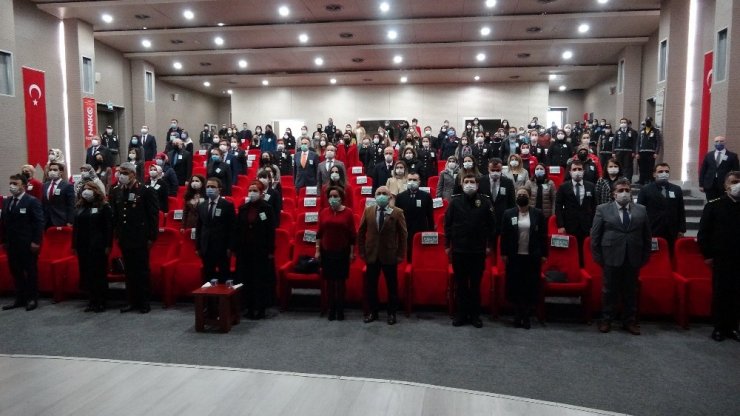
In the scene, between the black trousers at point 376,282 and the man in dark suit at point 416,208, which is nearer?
the black trousers at point 376,282

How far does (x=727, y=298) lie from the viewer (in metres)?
4.49

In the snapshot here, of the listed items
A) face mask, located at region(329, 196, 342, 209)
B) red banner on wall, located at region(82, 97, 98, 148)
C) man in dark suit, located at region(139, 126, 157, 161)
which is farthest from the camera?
red banner on wall, located at region(82, 97, 98, 148)

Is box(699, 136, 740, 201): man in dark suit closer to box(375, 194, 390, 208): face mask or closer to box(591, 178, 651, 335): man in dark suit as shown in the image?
box(591, 178, 651, 335): man in dark suit

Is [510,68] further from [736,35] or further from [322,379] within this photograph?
[322,379]

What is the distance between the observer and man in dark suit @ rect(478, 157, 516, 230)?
599cm

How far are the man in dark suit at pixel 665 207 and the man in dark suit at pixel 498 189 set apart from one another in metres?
1.43

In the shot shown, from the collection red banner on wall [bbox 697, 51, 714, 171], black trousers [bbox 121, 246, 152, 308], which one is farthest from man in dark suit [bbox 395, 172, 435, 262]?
red banner on wall [bbox 697, 51, 714, 171]

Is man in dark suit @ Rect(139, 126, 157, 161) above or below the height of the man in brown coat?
above

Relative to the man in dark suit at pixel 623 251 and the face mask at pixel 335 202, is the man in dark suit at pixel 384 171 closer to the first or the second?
the face mask at pixel 335 202

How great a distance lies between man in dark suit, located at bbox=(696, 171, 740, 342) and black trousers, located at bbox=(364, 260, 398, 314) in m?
2.86

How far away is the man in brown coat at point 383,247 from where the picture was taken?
5.05 meters

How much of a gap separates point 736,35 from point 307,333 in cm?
802

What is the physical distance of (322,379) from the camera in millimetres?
3258

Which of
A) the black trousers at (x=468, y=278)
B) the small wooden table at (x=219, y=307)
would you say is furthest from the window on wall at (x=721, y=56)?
the small wooden table at (x=219, y=307)
